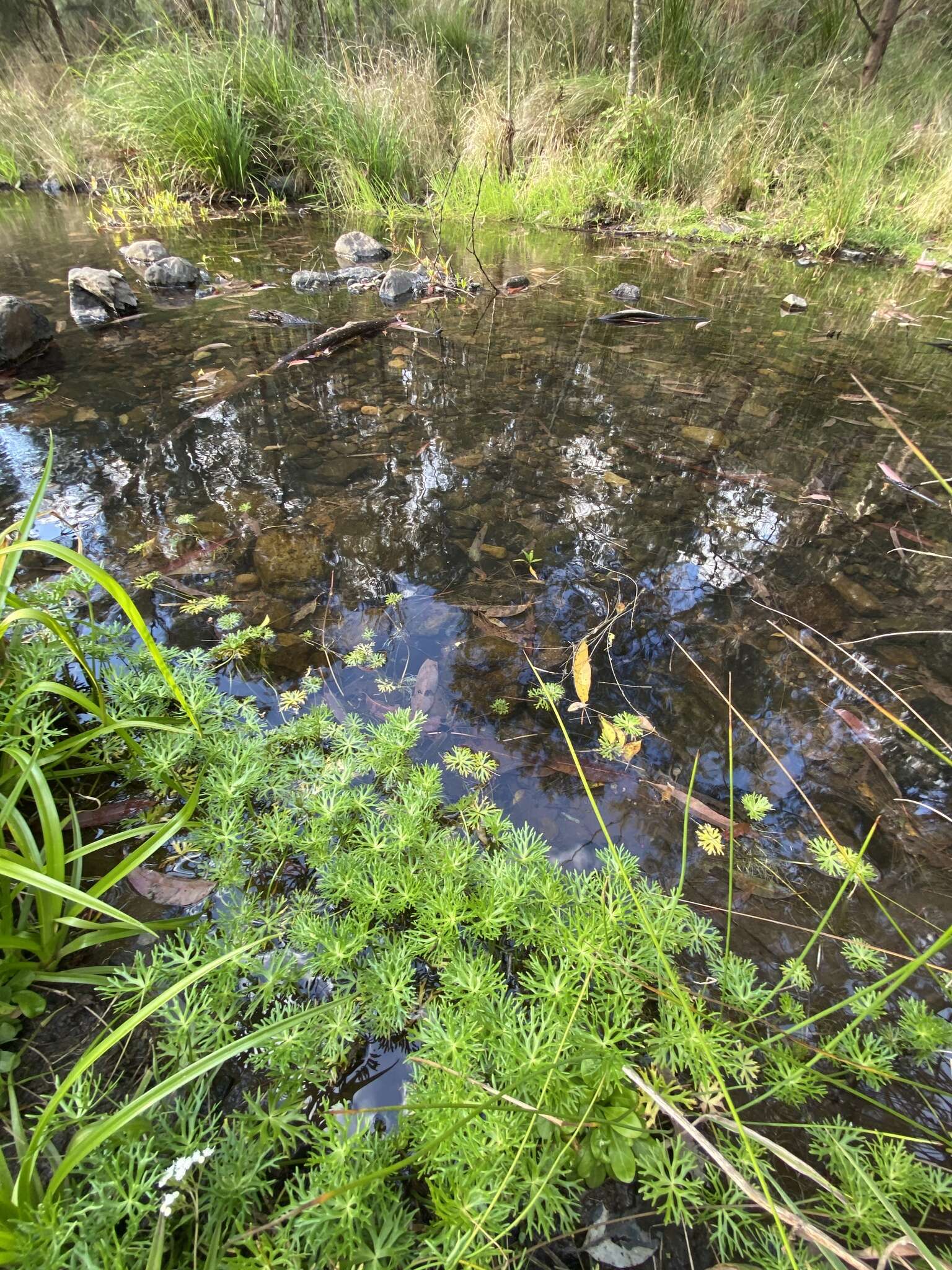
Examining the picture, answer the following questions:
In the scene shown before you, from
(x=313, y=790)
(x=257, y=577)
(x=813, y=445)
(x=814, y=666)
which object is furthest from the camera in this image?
(x=813, y=445)

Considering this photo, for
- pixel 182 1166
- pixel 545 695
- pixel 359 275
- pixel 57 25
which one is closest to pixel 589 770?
pixel 545 695

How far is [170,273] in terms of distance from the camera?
5.14 metres

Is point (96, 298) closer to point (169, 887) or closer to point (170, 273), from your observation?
point (170, 273)

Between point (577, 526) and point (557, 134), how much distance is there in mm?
8029

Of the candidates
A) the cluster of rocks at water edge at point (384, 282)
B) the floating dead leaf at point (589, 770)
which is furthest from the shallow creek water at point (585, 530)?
the cluster of rocks at water edge at point (384, 282)

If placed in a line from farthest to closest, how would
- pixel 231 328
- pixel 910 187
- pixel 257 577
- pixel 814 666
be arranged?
pixel 910 187, pixel 231 328, pixel 257 577, pixel 814 666

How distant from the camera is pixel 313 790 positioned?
4.92 ft

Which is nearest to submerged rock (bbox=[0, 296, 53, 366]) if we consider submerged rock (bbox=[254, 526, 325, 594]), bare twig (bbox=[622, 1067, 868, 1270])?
submerged rock (bbox=[254, 526, 325, 594])

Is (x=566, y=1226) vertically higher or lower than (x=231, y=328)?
lower

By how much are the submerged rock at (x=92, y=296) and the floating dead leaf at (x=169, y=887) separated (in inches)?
178

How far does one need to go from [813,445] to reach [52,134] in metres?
12.5

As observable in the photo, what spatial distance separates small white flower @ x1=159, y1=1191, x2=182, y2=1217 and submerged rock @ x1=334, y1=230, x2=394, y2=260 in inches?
270

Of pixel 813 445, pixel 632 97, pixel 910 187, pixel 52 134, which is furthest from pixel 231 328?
pixel 52 134

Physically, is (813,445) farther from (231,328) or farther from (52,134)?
(52,134)
